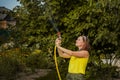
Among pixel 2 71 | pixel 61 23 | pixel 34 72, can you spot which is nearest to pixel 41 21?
pixel 61 23

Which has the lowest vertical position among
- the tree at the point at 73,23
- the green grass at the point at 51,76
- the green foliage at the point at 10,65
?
the green grass at the point at 51,76

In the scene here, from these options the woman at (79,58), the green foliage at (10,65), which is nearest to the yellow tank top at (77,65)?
the woman at (79,58)

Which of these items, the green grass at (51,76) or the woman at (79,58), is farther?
the green grass at (51,76)

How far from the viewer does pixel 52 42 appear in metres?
15.7

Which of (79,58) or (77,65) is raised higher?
(79,58)

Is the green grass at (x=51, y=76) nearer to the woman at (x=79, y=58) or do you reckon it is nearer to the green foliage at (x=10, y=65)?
the green foliage at (x=10, y=65)

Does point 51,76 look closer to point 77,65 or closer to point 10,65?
point 10,65

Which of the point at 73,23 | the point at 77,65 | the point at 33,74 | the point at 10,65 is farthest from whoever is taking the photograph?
the point at 73,23

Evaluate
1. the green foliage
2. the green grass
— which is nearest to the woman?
the green foliage

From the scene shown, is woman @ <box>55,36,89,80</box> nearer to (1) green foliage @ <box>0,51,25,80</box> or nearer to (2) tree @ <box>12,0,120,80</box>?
(1) green foliage @ <box>0,51,25,80</box>

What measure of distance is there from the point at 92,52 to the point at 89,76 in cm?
107

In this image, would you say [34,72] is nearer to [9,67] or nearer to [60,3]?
[9,67]

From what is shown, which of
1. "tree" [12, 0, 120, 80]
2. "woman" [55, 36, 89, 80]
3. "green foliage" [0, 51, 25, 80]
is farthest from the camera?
"tree" [12, 0, 120, 80]

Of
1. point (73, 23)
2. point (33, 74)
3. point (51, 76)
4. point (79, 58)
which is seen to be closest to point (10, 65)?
point (33, 74)
